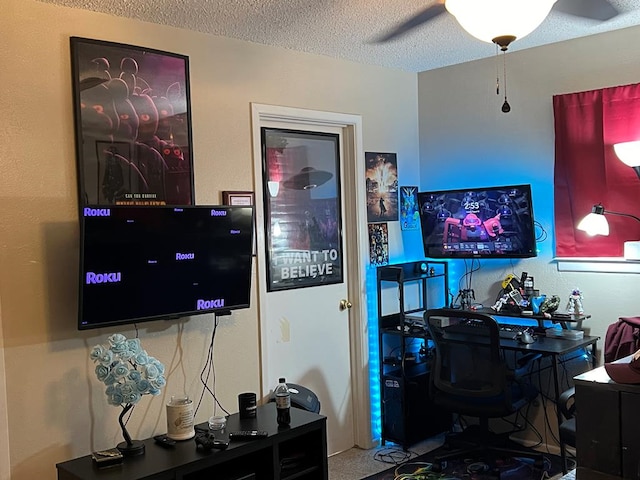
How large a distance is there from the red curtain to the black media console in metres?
1.93

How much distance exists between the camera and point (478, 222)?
3.99 m

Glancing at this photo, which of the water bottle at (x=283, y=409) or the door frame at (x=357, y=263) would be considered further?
the door frame at (x=357, y=263)

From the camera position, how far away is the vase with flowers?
2.57m

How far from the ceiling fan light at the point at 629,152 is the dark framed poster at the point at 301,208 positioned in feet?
5.43

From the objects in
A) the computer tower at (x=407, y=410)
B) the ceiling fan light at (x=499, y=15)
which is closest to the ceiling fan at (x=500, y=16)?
the ceiling fan light at (x=499, y=15)

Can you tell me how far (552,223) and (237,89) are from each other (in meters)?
2.06

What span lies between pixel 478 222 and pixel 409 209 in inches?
23.4

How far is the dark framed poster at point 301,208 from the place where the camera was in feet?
12.1

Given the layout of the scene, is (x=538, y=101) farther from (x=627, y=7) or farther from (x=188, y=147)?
(x=188, y=147)

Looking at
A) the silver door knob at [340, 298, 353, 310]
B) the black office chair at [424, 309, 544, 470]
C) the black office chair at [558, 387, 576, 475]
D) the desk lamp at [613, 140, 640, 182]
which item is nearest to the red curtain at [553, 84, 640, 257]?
the desk lamp at [613, 140, 640, 182]

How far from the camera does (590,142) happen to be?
3.69 meters

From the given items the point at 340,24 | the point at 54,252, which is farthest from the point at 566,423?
the point at 54,252

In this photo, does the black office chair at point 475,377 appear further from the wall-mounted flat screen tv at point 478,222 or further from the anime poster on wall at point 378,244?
the anime poster on wall at point 378,244

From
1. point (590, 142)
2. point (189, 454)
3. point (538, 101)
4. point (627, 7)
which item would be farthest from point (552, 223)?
point (189, 454)
